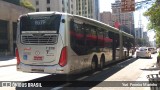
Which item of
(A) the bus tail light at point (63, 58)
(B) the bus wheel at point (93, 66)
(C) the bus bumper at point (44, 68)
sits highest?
(A) the bus tail light at point (63, 58)

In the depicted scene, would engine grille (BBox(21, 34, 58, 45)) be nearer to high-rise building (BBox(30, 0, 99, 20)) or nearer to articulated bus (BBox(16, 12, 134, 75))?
articulated bus (BBox(16, 12, 134, 75))

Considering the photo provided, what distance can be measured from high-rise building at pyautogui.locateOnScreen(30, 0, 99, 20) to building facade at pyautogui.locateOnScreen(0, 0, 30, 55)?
4829 centimetres

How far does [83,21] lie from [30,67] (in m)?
3.67

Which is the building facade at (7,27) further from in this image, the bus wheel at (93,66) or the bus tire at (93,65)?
the bus wheel at (93,66)

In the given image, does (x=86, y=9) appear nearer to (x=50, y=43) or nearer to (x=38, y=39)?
(x=38, y=39)

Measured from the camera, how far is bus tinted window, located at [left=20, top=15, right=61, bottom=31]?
42.1 ft

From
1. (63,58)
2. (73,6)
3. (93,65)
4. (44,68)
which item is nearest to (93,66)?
(93,65)

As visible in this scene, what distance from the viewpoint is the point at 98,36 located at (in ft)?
59.6

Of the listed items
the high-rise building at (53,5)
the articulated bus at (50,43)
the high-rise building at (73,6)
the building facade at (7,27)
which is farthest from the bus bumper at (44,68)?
the high-rise building at (73,6)

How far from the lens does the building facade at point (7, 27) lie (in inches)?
2387

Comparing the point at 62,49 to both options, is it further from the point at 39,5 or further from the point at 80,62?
the point at 39,5

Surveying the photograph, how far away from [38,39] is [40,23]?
26.8 inches

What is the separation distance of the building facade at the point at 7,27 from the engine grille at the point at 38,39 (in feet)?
156

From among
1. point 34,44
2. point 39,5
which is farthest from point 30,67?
point 39,5
